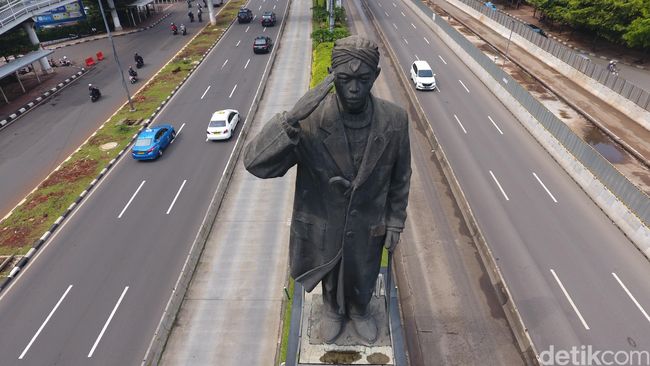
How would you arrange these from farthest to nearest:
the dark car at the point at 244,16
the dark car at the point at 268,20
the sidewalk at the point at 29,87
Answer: the dark car at the point at 244,16 < the dark car at the point at 268,20 < the sidewalk at the point at 29,87

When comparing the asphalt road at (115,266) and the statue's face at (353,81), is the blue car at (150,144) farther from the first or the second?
the statue's face at (353,81)

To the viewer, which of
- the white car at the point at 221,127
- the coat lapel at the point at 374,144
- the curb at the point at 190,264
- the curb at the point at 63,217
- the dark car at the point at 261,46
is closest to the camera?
the coat lapel at the point at 374,144

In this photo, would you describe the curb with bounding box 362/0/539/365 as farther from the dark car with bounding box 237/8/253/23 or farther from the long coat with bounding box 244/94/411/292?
the dark car with bounding box 237/8/253/23

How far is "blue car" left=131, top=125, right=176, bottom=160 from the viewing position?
86.9 feet

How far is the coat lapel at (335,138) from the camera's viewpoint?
6.34 meters

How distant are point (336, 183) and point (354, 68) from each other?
75.4 inches

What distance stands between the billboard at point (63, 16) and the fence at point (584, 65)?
196ft

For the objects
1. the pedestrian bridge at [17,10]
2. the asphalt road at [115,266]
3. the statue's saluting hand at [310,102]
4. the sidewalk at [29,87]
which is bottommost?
the asphalt road at [115,266]

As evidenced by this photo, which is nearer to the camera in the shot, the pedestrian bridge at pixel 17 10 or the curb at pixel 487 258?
the curb at pixel 487 258

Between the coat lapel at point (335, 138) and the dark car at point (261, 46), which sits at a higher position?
the coat lapel at point (335, 138)

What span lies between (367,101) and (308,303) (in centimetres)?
580

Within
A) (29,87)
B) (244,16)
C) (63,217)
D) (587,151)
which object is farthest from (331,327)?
(244,16)

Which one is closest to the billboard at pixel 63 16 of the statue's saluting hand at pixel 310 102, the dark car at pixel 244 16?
the dark car at pixel 244 16

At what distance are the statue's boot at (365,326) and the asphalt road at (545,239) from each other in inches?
358
